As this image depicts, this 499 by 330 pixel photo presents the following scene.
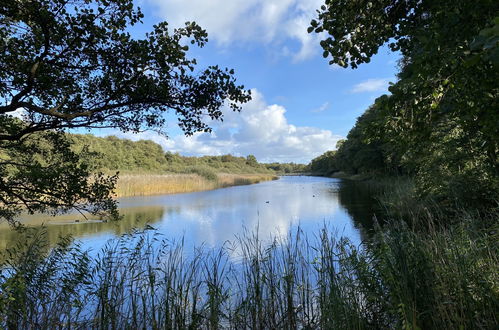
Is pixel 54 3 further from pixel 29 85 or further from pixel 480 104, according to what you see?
pixel 480 104

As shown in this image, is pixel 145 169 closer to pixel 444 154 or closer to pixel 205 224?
pixel 205 224

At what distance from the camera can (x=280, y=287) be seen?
424 cm

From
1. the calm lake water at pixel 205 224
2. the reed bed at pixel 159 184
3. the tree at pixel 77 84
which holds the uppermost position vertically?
the tree at pixel 77 84

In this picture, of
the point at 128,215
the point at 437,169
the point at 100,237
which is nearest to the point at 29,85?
the point at 100,237

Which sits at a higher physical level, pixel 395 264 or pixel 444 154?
pixel 444 154

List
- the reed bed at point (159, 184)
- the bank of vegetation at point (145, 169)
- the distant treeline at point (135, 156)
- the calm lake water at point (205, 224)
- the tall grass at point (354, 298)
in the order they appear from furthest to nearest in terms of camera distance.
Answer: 1. the distant treeline at point (135, 156)
2. the bank of vegetation at point (145, 169)
3. the reed bed at point (159, 184)
4. the calm lake water at point (205, 224)
5. the tall grass at point (354, 298)

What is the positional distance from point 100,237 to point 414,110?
9.11 m

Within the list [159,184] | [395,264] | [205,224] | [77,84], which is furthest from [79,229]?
[159,184]

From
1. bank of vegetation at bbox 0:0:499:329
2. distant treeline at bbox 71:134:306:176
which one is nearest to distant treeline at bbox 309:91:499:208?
bank of vegetation at bbox 0:0:499:329

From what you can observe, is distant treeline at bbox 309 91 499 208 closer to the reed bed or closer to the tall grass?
the tall grass

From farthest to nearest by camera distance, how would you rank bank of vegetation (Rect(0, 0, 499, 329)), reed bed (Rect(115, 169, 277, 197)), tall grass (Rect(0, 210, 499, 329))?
reed bed (Rect(115, 169, 277, 197)) → tall grass (Rect(0, 210, 499, 329)) → bank of vegetation (Rect(0, 0, 499, 329))

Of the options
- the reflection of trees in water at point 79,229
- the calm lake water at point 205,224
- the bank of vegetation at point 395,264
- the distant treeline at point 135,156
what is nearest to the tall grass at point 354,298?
the bank of vegetation at point 395,264

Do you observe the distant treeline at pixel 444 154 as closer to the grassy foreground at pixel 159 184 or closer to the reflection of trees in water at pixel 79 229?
the reflection of trees in water at pixel 79 229

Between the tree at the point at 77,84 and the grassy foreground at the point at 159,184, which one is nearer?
the tree at the point at 77,84
